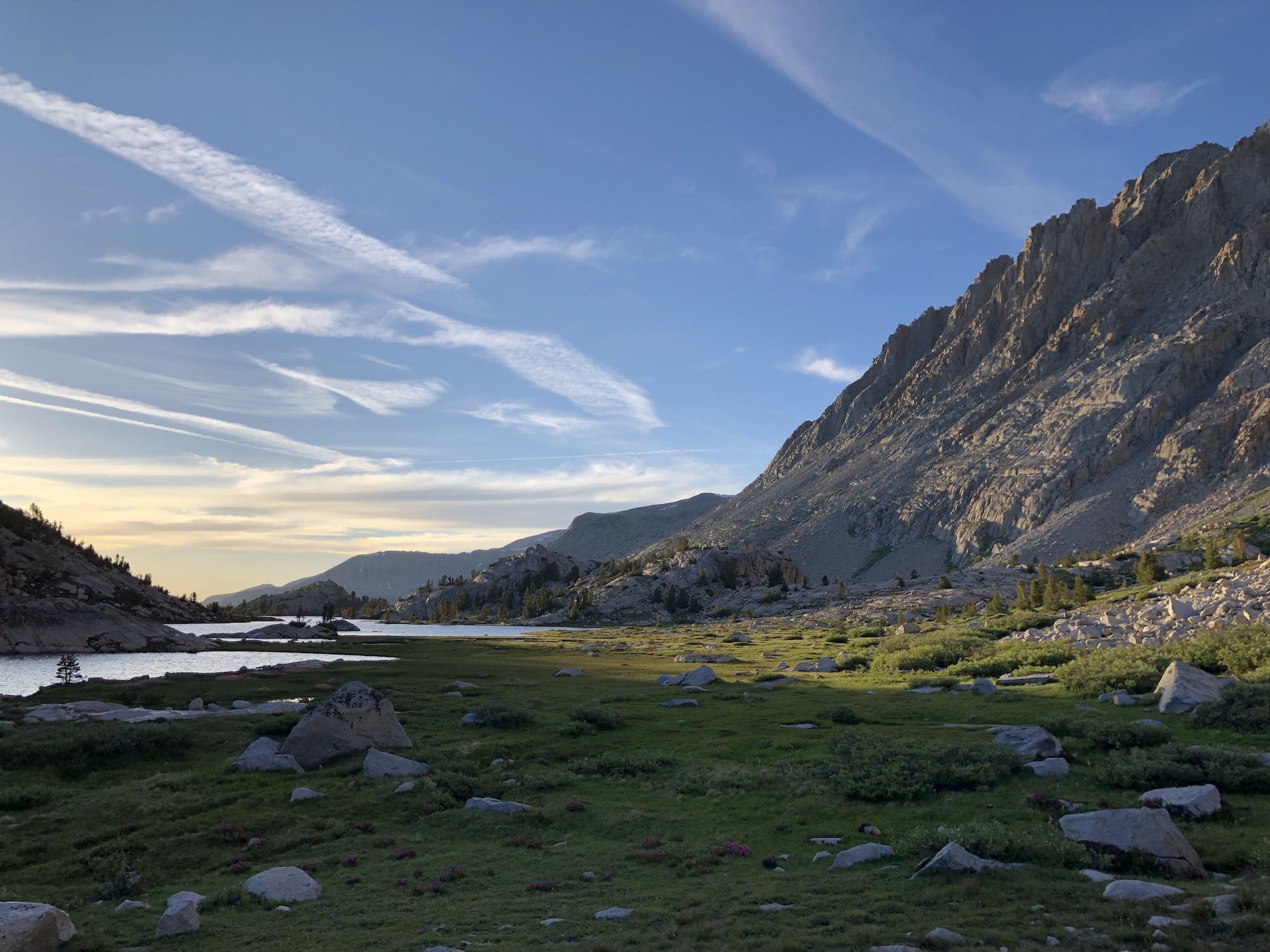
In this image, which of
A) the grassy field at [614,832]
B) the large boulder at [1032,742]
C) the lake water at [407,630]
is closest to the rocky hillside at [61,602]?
the lake water at [407,630]

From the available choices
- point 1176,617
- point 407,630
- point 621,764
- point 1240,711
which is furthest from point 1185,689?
point 407,630

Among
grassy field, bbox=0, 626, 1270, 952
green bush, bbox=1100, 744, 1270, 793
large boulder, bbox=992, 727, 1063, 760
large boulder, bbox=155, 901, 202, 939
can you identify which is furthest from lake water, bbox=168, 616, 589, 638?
green bush, bbox=1100, 744, 1270, 793

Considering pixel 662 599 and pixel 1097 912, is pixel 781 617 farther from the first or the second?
pixel 1097 912

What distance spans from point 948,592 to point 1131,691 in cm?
10178

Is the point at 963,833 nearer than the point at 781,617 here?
Yes

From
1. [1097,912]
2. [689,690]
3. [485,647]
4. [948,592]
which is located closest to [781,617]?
[948,592]

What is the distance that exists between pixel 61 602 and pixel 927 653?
319 feet

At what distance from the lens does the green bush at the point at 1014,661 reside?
4612cm

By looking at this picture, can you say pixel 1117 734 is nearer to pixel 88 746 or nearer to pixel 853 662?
pixel 853 662

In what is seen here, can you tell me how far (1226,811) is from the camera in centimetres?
1816

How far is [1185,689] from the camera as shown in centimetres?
3017

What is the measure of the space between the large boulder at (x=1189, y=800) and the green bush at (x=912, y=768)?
4076 millimetres

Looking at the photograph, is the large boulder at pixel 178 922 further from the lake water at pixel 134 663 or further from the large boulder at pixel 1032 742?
the lake water at pixel 134 663

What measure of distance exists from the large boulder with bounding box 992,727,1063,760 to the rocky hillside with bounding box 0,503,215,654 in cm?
9723
